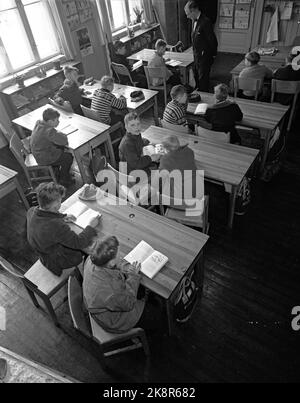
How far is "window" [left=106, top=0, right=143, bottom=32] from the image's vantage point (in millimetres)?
7297

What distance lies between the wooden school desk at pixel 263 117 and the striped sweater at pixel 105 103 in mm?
1076

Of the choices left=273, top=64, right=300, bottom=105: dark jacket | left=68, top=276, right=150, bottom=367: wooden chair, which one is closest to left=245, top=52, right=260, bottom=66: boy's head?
left=273, top=64, right=300, bottom=105: dark jacket

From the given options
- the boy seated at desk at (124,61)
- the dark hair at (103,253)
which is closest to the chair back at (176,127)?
the dark hair at (103,253)

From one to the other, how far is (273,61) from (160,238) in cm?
463

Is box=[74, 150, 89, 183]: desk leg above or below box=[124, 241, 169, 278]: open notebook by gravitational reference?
below

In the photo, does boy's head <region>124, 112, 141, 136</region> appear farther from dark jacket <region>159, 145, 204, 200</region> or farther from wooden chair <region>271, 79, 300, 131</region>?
wooden chair <region>271, 79, 300, 131</region>

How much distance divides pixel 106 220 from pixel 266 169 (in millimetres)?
2499

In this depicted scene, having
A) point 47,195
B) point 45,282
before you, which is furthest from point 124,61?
point 45,282

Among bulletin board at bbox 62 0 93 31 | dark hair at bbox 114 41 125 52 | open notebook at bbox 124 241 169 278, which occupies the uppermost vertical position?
bulletin board at bbox 62 0 93 31

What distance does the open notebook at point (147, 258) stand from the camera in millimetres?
2359

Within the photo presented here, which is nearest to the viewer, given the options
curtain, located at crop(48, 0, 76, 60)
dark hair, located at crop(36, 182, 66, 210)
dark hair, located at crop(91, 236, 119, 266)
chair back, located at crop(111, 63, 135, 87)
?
dark hair, located at crop(91, 236, 119, 266)

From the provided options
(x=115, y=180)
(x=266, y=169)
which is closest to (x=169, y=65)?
(x=266, y=169)

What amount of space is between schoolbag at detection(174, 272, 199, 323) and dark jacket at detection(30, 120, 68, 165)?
2.43 m

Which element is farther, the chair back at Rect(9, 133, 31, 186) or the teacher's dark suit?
the teacher's dark suit
